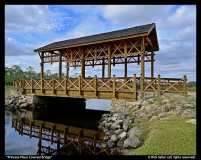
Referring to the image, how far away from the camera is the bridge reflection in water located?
224 inches

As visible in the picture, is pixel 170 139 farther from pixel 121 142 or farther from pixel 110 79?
pixel 110 79

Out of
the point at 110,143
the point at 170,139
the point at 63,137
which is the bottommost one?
the point at 63,137

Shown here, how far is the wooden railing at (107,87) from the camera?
27.0 ft

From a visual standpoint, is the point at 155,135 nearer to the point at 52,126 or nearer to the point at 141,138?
the point at 141,138

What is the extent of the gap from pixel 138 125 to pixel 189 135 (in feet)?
6.65

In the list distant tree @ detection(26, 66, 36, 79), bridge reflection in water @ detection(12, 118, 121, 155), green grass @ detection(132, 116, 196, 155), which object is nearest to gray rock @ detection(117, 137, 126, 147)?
bridge reflection in water @ detection(12, 118, 121, 155)

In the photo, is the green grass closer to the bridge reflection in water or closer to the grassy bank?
the grassy bank

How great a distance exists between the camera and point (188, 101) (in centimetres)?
749

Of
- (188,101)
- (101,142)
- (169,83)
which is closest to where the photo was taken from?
(101,142)

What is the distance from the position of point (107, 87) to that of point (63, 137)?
395 cm

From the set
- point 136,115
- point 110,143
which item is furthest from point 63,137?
point 136,115

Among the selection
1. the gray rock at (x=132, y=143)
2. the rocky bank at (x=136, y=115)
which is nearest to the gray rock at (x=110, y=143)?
the rocky bank at (x=136, y=115)

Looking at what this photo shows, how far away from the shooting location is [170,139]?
179 inches
